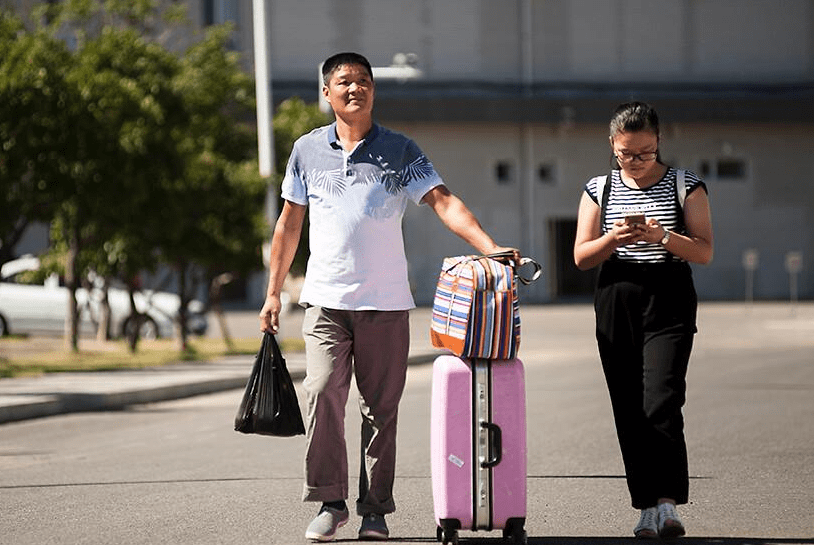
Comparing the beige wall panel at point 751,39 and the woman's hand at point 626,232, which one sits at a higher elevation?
the beige wall panel at point 751,39

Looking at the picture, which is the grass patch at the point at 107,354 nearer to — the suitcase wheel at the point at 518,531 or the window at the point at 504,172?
the suitcase wheel at the point at 518,531

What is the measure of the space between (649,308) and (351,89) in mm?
1577

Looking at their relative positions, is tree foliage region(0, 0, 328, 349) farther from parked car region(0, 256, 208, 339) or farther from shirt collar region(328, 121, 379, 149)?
shirt collar region(328, 121, 379, 149)

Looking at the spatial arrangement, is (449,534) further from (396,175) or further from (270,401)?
(396,175)

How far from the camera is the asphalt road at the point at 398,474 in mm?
7312

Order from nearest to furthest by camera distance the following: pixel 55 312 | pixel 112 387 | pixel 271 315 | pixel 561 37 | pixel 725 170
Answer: pixel 271 315, pixel 112 387, pixel 55 312, pixel 561 37, pixel 725 170

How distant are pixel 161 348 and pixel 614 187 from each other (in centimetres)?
1968

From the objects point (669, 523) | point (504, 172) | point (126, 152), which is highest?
point (126, 152)

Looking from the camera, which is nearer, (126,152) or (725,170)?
(126,152)

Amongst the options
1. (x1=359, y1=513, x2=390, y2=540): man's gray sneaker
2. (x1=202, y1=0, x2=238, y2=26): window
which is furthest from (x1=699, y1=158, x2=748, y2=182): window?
(x1=359, y1=513, x2=390, y2=540): man's gray sneaker

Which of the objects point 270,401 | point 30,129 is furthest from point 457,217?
point 30,129

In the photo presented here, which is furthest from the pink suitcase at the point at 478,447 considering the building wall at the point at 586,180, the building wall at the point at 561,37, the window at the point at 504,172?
the window at the point at 504,172

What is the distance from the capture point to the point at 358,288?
6793mm

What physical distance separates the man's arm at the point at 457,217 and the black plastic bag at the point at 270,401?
939 mm
